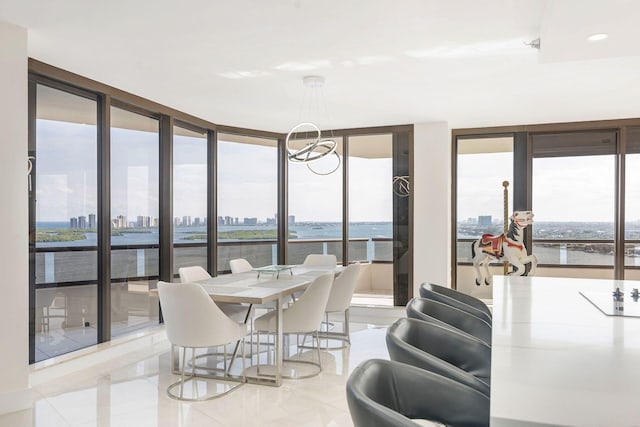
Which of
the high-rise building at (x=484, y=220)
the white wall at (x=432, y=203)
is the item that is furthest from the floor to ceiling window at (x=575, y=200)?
the white wall at (x=432, y=203)

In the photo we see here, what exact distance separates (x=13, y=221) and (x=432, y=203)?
4645 millimetres

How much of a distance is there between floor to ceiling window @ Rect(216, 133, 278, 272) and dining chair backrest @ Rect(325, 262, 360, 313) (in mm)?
2359

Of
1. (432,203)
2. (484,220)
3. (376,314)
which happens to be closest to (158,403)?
(376,314)

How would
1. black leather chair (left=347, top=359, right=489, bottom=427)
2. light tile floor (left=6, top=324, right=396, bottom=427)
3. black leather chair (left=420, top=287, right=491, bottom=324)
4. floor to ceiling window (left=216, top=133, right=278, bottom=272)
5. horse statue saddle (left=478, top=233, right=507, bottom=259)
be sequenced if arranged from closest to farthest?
black leather chair (left=347, top=359, right=489, bottom=427), black leather chair (left=420, top=287, right=491, bottom=324), light tile floor (left=6, top=324, right=396, bottom=427), horse statue saddle (left=478, top=233, right=507, bottom=259), floor to ceiling window (left=216, top=133, right=278, bottom=272)

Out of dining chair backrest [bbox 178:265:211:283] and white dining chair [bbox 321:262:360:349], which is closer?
dining chair backrest [bbox 178:265:211:283]

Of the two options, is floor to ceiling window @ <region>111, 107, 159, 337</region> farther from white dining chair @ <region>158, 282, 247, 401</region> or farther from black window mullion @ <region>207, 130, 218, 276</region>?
white dining chair @ <region>158, 282, 247, 401</region>

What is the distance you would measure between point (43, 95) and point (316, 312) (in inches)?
115

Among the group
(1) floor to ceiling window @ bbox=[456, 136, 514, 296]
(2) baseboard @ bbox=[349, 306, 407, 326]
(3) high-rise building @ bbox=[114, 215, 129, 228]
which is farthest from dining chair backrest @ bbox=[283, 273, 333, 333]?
(1) floor to ceiling window @ bbox=[456, 136, 514, 296]

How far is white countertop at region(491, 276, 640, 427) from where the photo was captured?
936 millimetres

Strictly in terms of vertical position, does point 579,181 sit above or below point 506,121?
below

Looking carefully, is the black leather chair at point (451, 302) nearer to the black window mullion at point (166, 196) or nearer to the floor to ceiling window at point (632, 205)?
the black window mullion at point (166, 196)

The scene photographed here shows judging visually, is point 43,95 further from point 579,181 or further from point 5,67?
point 579,181

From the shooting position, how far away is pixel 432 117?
600cm

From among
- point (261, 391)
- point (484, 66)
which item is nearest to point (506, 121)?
point (484, 66)
